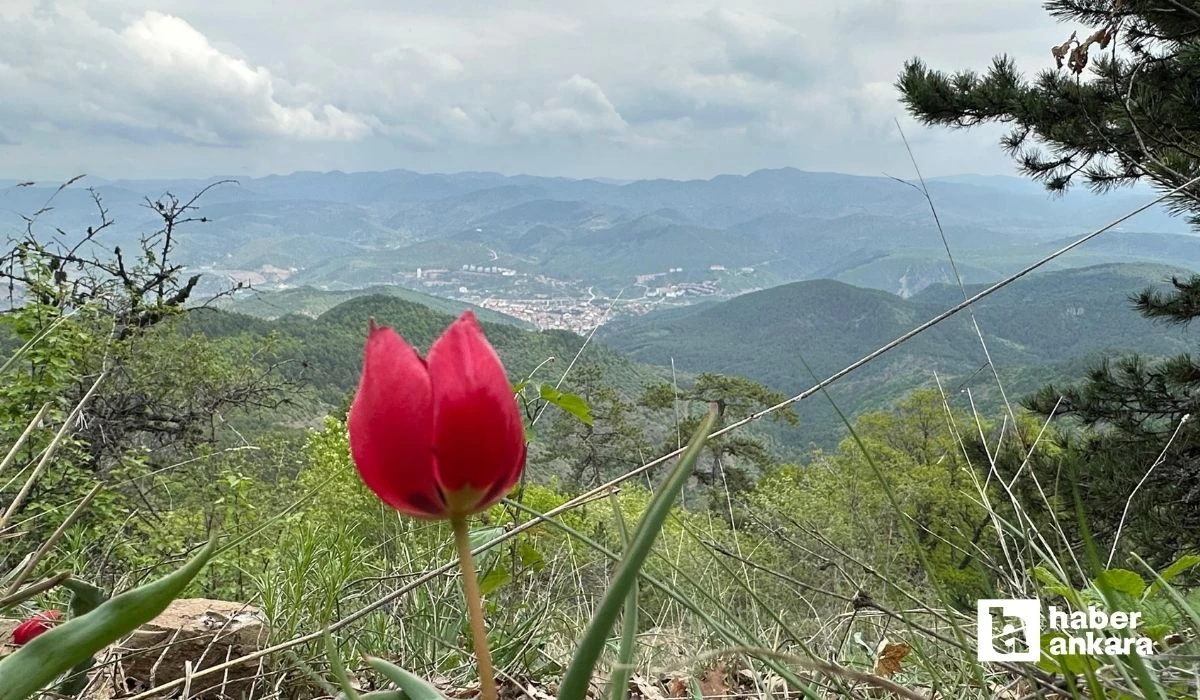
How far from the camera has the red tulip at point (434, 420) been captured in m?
0.51

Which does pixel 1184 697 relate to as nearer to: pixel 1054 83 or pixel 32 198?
pixel 1054 83

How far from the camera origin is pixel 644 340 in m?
135

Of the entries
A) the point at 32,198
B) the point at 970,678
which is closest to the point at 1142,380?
the point at 970,678

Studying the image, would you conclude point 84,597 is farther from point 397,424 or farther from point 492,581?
point 492,581

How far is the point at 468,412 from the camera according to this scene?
516 mm

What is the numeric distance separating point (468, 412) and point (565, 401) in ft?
3.28

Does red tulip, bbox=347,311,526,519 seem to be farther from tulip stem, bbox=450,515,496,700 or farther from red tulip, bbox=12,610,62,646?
red tulip, bbox=12,610,62,646

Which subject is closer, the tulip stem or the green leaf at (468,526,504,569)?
the tulip stem

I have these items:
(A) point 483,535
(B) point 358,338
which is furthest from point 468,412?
(B) point 358,338

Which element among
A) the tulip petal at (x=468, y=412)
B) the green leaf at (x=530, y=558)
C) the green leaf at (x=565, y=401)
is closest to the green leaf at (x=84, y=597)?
the tulip petal at (x=468, y=412)

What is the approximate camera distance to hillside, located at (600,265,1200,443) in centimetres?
7450

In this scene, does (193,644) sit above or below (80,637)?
below

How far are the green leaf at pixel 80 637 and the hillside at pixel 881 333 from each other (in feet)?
182

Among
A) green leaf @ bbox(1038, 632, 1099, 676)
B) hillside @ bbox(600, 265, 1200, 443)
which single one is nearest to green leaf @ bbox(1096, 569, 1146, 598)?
green leaf @ bbox(1038, 632, 1099, 676)
